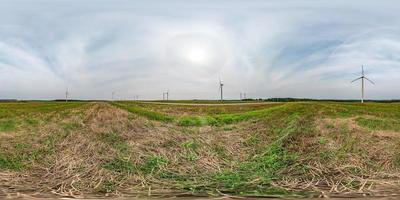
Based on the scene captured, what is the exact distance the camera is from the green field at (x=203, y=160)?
724 centimetres

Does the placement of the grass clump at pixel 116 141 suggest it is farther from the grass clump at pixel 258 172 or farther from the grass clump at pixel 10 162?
the grass clump at pixel 258 172

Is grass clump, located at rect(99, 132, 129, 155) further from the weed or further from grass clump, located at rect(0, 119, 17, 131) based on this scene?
grass clump, located at rect(0, 119, 17, 131)

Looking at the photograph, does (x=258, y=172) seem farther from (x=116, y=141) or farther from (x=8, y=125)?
(x=8, y=125)

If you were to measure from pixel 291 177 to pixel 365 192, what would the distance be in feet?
4.73

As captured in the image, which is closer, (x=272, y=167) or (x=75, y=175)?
(x=75, y=175)

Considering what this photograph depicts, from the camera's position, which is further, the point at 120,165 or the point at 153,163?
the point at 153,163

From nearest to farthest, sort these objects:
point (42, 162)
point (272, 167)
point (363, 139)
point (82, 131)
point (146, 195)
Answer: point (146, 195), point (272, 167), point (42, 162), point (363, 139), point (82, 131)

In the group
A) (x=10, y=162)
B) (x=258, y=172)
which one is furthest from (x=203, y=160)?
(x=10, y=162)

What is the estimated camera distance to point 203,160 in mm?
9461

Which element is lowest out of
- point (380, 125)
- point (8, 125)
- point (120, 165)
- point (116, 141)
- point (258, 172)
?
point (258, 172)

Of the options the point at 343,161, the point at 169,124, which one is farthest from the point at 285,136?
the point at 169,124

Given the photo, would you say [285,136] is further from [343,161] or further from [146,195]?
[146,195]

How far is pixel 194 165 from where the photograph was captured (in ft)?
29.8

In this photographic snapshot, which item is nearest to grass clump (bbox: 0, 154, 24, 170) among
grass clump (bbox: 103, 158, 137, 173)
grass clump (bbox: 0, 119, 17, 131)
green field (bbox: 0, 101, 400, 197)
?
green field (bbox: 0, 101, 400, 197)
